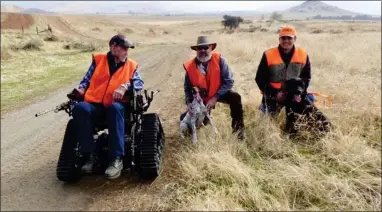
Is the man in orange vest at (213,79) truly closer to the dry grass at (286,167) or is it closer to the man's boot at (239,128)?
the man's boot at (239,128)

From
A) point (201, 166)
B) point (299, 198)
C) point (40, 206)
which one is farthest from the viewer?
point (201, 166)

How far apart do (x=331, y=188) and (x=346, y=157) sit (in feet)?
2.42

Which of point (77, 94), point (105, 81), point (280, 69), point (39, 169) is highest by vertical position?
point (280, 69)

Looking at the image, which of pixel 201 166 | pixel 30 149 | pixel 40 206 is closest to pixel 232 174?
pixel 201 166

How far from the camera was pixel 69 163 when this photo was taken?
4672 mm

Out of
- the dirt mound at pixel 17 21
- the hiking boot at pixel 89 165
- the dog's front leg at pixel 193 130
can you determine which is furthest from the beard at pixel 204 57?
the dirt mound at pixel 17 21

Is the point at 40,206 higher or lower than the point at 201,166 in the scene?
lower

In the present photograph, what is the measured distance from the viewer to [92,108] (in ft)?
15.3

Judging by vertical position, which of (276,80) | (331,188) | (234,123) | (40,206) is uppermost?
(276,80)

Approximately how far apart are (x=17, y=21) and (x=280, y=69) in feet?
152

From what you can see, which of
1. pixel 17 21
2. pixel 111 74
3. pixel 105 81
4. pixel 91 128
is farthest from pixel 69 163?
pixel 17 21

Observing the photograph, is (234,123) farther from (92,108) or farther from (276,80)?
(92,108)

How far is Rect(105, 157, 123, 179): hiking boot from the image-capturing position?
175 inches

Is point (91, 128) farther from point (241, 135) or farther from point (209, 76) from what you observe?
point (241, 135)
